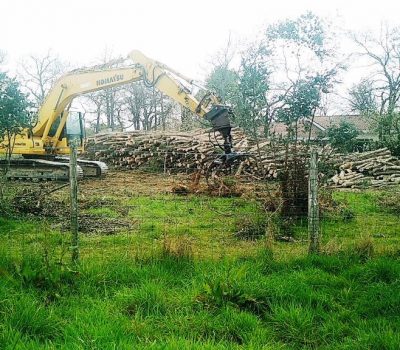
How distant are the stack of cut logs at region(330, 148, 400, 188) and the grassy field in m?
8.60

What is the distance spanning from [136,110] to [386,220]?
3580 cm

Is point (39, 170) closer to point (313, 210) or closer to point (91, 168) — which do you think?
point (91, 168)

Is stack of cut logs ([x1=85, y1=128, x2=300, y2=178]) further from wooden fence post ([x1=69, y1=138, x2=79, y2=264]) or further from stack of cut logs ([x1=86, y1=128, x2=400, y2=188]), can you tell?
wooden fence post ([x1=69, y1=138, x2=79, y2=264])

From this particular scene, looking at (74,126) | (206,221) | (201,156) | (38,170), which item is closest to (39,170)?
(38,170)

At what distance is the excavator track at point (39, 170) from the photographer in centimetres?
1477

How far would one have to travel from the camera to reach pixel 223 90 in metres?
33.9

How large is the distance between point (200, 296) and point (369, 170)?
13.9 m

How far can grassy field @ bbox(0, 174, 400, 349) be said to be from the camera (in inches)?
142

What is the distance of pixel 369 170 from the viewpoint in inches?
658

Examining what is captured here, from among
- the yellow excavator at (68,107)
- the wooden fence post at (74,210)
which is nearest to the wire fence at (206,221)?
the wooden fence post at (74,210)

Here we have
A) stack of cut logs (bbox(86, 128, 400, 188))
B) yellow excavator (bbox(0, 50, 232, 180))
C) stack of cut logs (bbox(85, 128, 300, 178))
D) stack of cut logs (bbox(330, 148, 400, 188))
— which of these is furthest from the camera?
stack of cut logs (bbox(85, 128, 300, 178))

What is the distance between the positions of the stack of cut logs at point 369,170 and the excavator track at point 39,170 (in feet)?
30.2

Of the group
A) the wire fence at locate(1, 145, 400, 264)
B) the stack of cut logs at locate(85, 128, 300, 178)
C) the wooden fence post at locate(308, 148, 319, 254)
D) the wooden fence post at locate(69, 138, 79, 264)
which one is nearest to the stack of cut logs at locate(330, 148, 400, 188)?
→ the wire fence at locate(1, 145, 400, 264)

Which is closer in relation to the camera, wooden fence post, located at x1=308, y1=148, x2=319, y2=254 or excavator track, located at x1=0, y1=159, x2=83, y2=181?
wooden fence post, located at x1=308, y1=148, x2=319, y2=254
